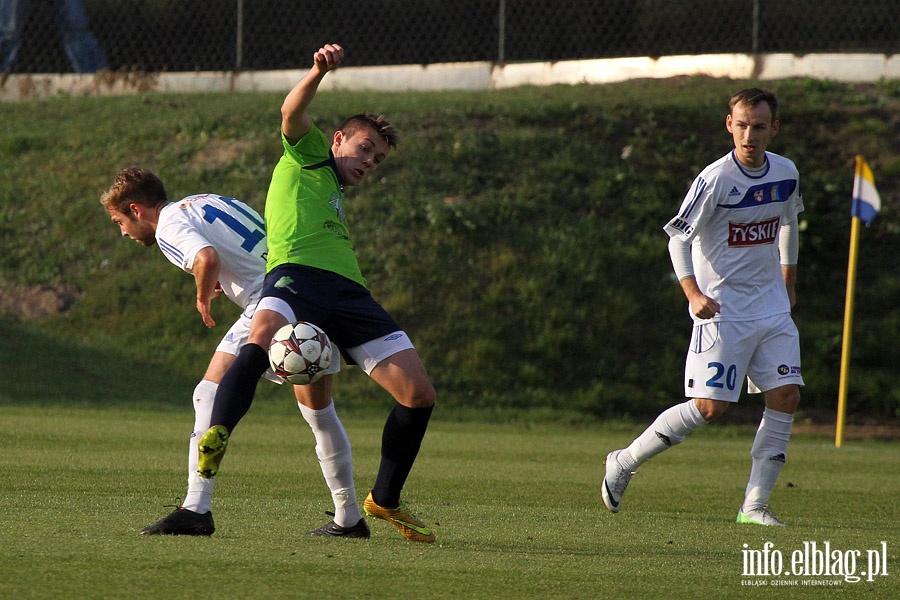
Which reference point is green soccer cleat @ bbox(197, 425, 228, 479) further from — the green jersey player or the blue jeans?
the blue jeans

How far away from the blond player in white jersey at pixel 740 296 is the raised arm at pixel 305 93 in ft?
8.05

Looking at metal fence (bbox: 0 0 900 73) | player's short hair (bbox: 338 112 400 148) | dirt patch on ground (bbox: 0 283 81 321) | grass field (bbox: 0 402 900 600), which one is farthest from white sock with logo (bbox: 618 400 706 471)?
metal fence (bbox: 0 0 900 73)

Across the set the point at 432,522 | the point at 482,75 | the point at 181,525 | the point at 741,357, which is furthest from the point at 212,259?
the point at 482,75

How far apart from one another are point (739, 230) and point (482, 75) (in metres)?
16.0

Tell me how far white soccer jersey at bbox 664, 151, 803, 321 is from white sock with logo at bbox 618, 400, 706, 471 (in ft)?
1.87

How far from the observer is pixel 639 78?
22.5 metres

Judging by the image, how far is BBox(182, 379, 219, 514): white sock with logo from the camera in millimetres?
5355

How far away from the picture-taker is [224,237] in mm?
6293

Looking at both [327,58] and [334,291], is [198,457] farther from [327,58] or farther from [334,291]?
[327,58]

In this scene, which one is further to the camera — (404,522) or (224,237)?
(224,237)

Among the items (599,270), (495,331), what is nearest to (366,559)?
(495,331)

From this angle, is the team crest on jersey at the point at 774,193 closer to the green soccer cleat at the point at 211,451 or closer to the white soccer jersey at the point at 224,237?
the white soccer jersey at the point at 224,237

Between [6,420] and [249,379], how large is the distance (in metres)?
7.45

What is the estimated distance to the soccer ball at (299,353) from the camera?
5.33 metres
